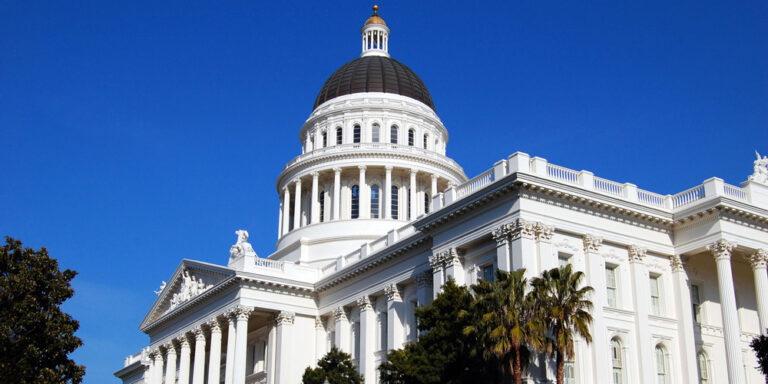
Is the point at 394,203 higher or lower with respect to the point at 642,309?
higher

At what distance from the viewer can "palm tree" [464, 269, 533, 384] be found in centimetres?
A: 2911

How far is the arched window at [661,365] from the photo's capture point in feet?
123

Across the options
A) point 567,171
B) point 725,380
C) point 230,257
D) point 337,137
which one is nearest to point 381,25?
point 337,137

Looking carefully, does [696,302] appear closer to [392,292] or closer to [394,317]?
[394,317]

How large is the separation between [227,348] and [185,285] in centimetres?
809

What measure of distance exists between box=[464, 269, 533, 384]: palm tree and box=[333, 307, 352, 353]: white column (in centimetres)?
1909

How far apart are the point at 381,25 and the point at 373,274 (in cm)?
3156

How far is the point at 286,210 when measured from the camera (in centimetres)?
6525

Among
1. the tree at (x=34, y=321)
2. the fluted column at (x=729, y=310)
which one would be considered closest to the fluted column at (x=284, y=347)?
the tree at (x=34, y=321)

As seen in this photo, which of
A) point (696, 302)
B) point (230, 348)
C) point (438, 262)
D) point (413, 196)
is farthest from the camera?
point (413, 196)

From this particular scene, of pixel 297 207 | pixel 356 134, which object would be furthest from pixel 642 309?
Answer: pixel 356 134

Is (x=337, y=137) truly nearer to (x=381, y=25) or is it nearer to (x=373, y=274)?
(x=381, y=25)

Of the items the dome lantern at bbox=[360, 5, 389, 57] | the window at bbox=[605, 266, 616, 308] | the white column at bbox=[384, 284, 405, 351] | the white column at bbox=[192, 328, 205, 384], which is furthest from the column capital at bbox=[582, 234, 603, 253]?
the dome lantern at bbox=[360, 5, 389, 57]

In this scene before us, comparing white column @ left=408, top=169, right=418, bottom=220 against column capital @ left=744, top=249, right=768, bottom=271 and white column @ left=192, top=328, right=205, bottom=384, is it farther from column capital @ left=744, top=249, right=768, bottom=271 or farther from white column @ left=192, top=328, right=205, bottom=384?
column capital @ left=744, top=249, right=768, bottom=271
